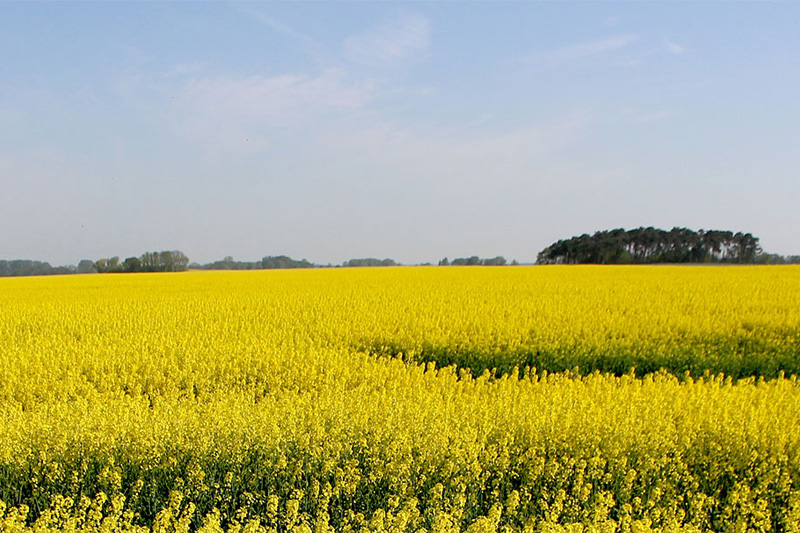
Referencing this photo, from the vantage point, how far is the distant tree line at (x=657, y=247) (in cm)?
5812

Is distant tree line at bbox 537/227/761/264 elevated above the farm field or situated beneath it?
elevated above

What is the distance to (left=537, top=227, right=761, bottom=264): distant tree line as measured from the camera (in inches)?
2288

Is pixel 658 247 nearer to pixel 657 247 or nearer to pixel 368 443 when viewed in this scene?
pixel 657 247

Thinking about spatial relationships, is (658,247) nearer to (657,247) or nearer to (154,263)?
(657,247)

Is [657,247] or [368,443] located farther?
[657,247]

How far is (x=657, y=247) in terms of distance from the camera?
2394 inches

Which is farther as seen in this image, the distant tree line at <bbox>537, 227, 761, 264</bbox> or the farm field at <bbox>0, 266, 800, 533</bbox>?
the distant tree line at <bbox>537, 227, 761, 264</bbox>

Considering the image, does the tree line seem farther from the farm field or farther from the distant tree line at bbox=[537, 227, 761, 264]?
the farm field

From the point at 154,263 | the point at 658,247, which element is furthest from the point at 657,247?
the point at 154,263

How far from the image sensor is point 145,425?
5.36m

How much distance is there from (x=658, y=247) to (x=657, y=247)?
101 millimetres

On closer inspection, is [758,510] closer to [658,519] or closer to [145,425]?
[658,519]

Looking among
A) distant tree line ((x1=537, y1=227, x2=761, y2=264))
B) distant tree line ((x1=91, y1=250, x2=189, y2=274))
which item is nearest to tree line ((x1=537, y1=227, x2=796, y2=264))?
distant tree line ((x1=537, y1=227, x2=761, y2=264))

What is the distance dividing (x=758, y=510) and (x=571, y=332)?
263 inches
